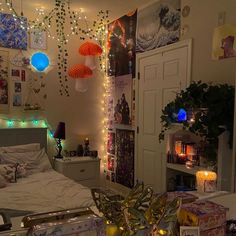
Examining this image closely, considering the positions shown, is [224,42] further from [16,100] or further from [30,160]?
[16,100]

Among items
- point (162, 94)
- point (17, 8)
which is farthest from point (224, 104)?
point (17, 8)

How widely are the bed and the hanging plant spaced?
1125mm

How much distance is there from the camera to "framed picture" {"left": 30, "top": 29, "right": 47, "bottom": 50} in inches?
149

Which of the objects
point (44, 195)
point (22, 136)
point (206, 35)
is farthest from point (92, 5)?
point (44, 195)

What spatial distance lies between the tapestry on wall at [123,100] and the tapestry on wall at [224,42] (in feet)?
5.02

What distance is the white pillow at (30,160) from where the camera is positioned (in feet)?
10.5

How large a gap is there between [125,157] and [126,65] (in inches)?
55.3

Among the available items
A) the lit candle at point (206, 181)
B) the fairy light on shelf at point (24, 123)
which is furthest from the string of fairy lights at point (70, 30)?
the lit candle at point (206, 181)

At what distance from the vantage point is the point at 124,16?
409cm

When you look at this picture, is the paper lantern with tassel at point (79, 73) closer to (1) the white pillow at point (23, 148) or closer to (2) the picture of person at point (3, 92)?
(2) the picture of person at point (3, 92)

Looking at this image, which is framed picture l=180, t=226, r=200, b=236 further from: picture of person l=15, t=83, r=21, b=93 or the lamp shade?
picture of person l=15, t=83, r=21, b=93

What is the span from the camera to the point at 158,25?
3.50 m

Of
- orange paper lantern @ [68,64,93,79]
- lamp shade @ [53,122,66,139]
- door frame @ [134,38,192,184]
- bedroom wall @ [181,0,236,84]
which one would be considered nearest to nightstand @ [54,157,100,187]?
lamp shade @ [53,122,66,139]

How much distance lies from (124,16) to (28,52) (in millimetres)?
1530
